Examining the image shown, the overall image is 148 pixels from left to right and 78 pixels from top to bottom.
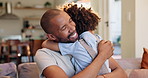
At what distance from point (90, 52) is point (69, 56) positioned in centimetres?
13

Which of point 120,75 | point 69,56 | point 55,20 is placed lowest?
point 120,75

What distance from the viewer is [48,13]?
0.97 m

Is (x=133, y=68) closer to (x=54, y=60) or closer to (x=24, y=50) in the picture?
(x=54, y=60)

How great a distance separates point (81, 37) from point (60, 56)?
0.14 m

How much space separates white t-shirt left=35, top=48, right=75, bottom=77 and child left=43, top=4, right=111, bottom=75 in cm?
2

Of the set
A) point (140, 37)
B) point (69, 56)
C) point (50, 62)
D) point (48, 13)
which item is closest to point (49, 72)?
point (50, 62)

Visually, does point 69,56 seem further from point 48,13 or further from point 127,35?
point 127,35

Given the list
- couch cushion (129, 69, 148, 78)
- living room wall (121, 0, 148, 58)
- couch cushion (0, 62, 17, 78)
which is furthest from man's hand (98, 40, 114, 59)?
living room wall (121, 0, 148, 58)

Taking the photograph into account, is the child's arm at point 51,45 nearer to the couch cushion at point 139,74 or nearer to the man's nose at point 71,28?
the man's nose at point 71,28

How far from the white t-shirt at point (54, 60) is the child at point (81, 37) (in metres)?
0.02

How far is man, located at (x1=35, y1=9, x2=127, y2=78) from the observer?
90cm

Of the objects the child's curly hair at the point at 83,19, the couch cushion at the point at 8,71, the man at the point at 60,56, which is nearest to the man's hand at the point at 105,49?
the man at the point at 60,56

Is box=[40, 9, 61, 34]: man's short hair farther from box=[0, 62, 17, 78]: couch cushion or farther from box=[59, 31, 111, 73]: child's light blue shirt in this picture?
box=[0, 62, 17, 78]: couch cushion

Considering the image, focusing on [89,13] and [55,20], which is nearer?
[55,20]
